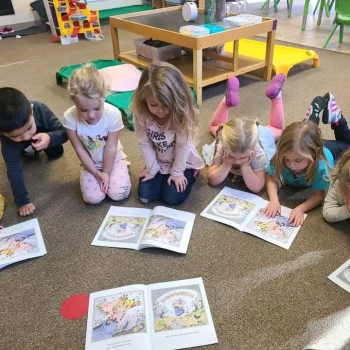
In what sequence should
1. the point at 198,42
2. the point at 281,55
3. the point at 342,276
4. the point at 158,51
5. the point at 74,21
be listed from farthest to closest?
the point at 74,21 → the point at 281,55 → the point at 158,51 → the point at 198,42 → the point at 342,276

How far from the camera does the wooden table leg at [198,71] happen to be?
2.33 meters

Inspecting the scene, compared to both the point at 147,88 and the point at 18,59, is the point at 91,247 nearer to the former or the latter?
the point at 147,88

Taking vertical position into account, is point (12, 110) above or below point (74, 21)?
above

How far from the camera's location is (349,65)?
309 centimetres

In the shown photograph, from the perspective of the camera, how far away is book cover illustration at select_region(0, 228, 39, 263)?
138 centimetres

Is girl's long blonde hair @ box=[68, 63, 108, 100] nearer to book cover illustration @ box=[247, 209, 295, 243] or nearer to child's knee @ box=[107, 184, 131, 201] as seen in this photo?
child's knee @ box=[107, 184, 131, 201]

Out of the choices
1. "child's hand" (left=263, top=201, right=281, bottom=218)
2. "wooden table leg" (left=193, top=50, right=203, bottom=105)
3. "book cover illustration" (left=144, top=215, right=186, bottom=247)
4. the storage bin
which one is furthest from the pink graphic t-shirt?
the storage bin

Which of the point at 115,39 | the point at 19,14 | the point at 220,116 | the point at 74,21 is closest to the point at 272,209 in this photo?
the point at 220,116

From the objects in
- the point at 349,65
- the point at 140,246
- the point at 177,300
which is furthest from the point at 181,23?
the point at 177,300

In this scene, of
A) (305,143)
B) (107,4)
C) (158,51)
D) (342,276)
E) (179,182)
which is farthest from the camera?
(107,4)

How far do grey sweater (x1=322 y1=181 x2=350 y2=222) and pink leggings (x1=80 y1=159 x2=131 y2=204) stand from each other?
86 cm

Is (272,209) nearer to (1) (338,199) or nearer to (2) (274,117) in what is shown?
(1) (338,199)

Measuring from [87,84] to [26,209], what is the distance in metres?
0.64

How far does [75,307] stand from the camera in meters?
1.18
